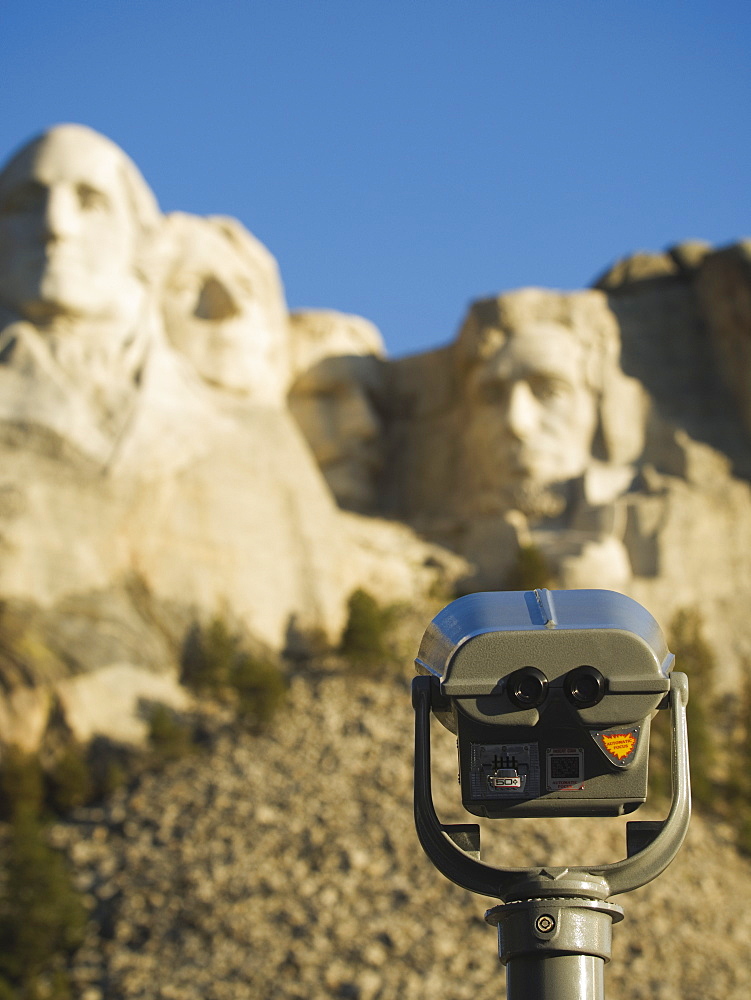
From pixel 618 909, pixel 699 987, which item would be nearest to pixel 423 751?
pixel 618 909

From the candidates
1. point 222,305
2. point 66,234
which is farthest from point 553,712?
point 222,305

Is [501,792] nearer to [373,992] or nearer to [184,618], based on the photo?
[373,992]

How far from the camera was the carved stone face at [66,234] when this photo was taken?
14250 mm

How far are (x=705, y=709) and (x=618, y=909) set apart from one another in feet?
41.8

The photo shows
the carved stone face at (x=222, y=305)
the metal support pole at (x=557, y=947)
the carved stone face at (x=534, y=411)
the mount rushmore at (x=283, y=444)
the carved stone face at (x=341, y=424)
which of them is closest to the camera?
the metal support pole at (x=557, y=947)

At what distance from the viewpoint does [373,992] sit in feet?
32.4

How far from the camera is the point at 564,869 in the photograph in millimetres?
2379

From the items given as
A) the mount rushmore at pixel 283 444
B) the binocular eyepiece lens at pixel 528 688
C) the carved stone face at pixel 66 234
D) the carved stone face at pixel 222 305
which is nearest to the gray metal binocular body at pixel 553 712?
the binocular eyepiece lens at pixel 528 688

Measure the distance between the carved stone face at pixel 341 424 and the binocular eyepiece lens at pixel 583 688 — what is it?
625 inches

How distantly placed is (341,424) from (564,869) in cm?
1618

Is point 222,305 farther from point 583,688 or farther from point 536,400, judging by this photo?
point 583,688

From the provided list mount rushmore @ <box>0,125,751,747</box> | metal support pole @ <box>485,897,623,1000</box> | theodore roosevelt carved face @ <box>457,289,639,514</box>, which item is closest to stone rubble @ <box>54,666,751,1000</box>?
mount rushmore @ <box>0,125,751,747</box>

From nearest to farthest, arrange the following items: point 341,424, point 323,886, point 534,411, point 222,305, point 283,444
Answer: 1. point 323,886
2. point 283,444
3. point 222,305
4. point 534,411
5. point 341,424

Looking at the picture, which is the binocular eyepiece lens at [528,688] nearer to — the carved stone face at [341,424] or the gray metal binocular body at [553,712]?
the gray metal binocular body at [553,712]
